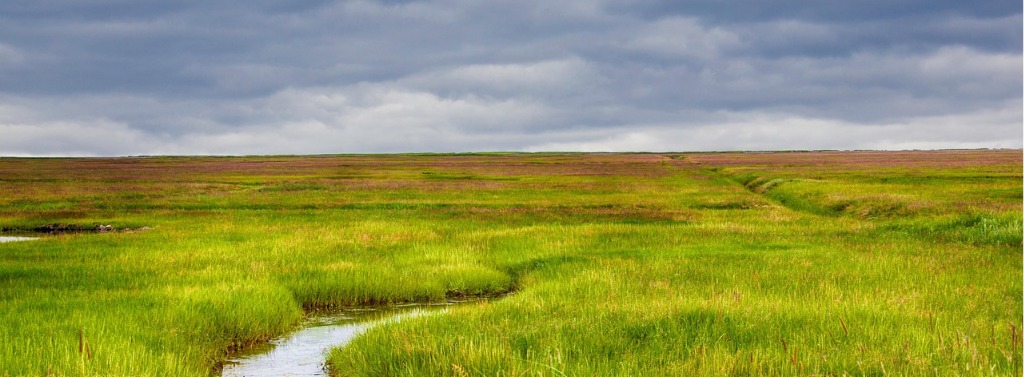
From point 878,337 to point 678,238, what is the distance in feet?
39.2

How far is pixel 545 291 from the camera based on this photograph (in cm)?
1191

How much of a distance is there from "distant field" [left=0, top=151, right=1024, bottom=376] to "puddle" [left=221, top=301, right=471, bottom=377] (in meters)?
0.33

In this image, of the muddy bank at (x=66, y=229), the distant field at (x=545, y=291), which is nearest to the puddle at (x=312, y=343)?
the distant field at (x=545, y=291)

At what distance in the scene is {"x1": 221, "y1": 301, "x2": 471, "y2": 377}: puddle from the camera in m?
8.59

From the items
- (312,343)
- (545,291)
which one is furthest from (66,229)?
(545,291)

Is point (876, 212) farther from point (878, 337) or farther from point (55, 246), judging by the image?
point (55, 246)

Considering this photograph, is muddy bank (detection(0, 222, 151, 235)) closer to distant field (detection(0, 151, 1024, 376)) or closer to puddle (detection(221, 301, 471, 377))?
distant field (detection(0, 151, 1024, 376))

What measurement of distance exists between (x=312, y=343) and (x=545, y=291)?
389cm

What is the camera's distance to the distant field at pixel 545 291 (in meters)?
7.16

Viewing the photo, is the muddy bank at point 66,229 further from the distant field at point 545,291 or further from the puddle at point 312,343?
the puddle at point 312,343

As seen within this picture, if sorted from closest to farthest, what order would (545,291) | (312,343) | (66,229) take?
1. (312,343)
2. (545,291)
3. (66,229)

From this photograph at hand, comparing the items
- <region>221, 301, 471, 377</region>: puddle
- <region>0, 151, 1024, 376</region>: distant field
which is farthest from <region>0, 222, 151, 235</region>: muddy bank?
<region>221, 301, 471, 377</region>: puddle

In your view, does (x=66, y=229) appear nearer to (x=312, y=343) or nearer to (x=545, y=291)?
(x=312, y=343)

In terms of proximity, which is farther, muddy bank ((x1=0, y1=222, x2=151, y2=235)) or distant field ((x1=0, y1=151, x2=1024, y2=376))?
muddy bank ((x1=0, y1=222, x2=151, y2=235))
